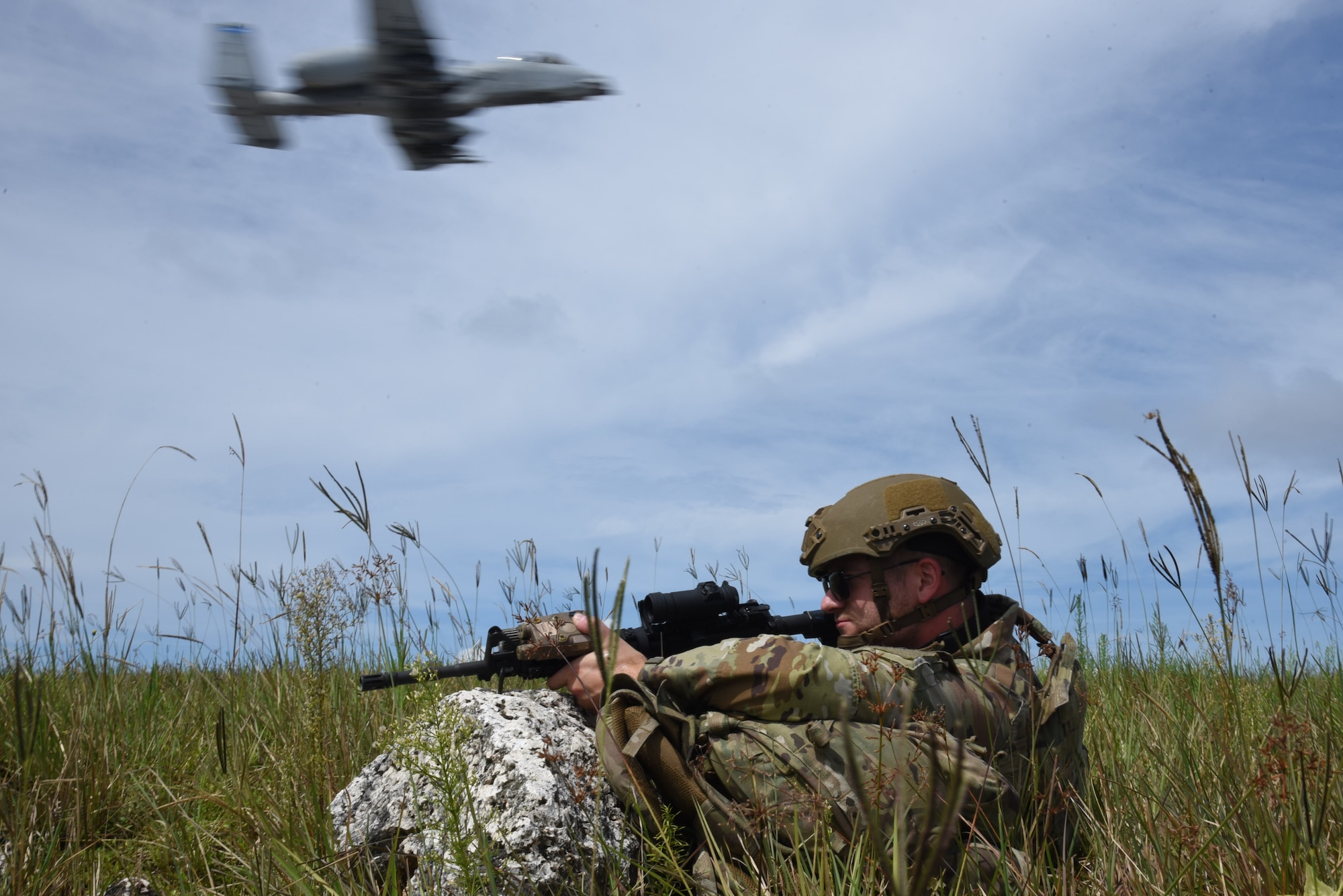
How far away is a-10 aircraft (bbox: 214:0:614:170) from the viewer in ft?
13.0

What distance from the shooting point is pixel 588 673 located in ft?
12.8

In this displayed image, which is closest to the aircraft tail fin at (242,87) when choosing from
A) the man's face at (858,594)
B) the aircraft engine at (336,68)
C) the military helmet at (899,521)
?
the aircraft engine at (336,68)

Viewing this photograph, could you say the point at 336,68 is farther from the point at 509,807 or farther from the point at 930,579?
the point at 930,579

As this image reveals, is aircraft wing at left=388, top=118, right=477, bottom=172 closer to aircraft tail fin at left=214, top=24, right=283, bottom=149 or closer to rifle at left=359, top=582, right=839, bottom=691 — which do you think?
aircraft tail fin at left=214, top=24, right=283, bottom=149

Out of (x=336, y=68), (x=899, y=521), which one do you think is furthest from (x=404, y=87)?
(x=899, y=521)

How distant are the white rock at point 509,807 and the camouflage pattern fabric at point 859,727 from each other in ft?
1.32

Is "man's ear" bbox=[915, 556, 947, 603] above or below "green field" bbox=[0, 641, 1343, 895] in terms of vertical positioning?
above

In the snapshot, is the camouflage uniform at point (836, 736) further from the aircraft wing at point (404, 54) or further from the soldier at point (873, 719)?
the aircraft wing at point (404, 54)

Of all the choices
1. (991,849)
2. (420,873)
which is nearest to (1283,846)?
(991,849)

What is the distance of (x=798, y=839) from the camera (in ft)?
8.99

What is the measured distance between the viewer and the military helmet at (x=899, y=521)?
3.96m

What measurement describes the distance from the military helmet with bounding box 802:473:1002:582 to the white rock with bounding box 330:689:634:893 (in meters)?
1.40

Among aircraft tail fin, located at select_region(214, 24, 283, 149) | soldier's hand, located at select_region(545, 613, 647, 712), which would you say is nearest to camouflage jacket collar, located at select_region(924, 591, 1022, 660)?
soldier's hand, located at select_region(545, 613, 647, 712)

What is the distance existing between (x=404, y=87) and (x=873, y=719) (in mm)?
3269
